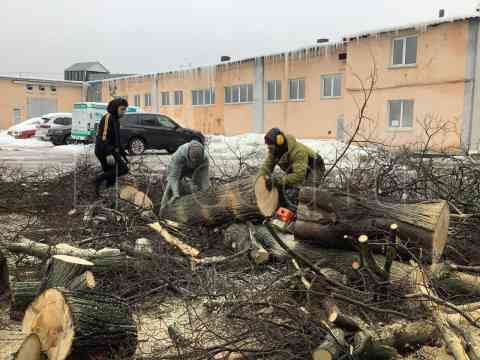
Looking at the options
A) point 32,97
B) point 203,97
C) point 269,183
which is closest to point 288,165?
point 269,183

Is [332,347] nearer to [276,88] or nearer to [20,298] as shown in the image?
[20,298]

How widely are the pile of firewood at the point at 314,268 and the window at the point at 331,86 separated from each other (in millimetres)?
17461

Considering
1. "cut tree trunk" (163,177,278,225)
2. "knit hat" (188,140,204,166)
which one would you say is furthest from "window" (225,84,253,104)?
"cut tree trunk" (163,177,278,225)

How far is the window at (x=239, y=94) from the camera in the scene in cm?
2650

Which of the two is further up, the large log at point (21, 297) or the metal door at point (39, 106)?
the metal door at point (39, 106)

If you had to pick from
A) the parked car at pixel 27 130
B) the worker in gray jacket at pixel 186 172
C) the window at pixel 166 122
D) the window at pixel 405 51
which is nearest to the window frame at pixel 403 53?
the window at pixel 405 51

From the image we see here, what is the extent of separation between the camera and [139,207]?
19.2ft

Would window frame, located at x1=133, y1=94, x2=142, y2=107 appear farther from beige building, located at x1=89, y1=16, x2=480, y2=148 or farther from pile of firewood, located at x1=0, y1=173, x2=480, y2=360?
pile of firewood, located at x1=0, y1=173, x2=480, y2=360

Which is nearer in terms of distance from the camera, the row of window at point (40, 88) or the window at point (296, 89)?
the window at point (296, 89)

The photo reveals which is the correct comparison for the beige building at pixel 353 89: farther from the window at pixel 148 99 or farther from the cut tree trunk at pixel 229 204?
the cut tree trunk at pixel 229 204

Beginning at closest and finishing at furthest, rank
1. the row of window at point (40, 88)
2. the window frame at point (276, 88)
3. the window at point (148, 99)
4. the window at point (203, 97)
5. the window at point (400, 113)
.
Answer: the window at point (400, 113)
the window frame at point (276, 88)
the window at point (203, 97)
the window at point (148, 99)
the row of window at point (40, 88)

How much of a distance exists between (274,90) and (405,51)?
25.0 ft

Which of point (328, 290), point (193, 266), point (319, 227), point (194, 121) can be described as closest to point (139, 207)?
point (193, 266)

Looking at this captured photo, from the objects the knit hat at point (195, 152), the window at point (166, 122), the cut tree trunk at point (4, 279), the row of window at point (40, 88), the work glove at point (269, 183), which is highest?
the row of window at point (40, 88)
